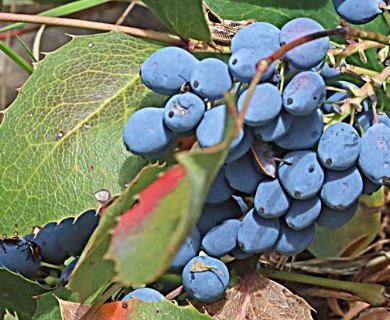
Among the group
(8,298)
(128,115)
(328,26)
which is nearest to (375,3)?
(328,26)

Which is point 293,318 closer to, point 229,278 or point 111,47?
point 229,278

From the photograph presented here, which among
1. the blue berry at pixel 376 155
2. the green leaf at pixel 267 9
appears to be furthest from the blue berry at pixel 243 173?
the green leaf at pixel 267 9

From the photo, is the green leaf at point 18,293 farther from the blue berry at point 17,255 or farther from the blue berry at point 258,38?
the blue berry at point 258,38

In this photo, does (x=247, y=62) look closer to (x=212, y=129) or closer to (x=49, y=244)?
(x=212, y=129)

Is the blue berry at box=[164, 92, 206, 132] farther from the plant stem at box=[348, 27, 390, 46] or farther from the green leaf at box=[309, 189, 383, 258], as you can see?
the green leaf at box=[309, 189, 383, 258]

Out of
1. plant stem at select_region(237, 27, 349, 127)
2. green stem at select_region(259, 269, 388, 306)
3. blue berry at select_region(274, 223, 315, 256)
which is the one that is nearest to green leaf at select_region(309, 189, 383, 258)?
green stem at select_region(259, 269, 388, 306)

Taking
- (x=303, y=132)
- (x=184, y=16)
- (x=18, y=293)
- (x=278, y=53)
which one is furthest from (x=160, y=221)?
(x=18, y=293)
